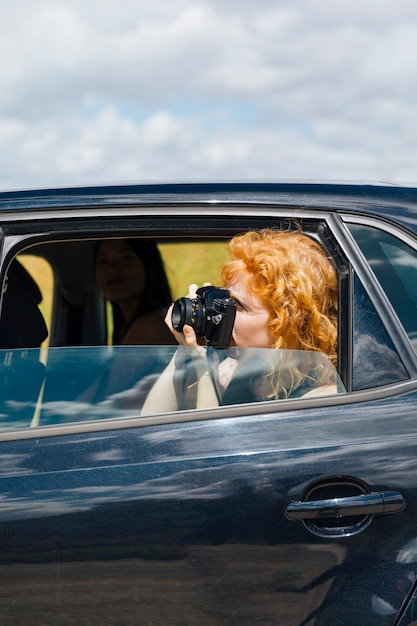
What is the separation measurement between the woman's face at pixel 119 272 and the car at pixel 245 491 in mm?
1796

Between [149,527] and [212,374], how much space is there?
0.42 metres

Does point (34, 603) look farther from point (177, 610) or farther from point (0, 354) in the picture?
point (0, 354)

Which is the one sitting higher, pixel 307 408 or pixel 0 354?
pixel 0 354

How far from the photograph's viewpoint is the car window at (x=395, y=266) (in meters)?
1.82

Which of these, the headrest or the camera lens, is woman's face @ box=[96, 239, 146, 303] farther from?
the camera lens

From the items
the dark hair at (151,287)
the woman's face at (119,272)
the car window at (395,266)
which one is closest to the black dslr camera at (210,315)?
the car window at (395,266)

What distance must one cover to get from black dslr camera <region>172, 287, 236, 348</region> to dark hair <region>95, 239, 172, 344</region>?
1.68 metres

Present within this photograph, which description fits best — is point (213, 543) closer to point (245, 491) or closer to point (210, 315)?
point (245, 491)

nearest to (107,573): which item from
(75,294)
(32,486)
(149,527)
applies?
(149,527)

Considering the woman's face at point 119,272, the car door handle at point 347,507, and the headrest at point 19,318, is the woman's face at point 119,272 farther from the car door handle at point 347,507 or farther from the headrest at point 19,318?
the car door handle at point 347,507

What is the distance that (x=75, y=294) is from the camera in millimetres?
4062

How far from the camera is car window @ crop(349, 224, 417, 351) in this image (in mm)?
1822

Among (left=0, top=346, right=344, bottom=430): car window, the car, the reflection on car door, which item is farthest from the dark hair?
the reflection on car door

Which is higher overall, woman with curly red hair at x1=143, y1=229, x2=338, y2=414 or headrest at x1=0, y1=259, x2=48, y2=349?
headrest at x1=0, y1=259, x2=48, y2=349
